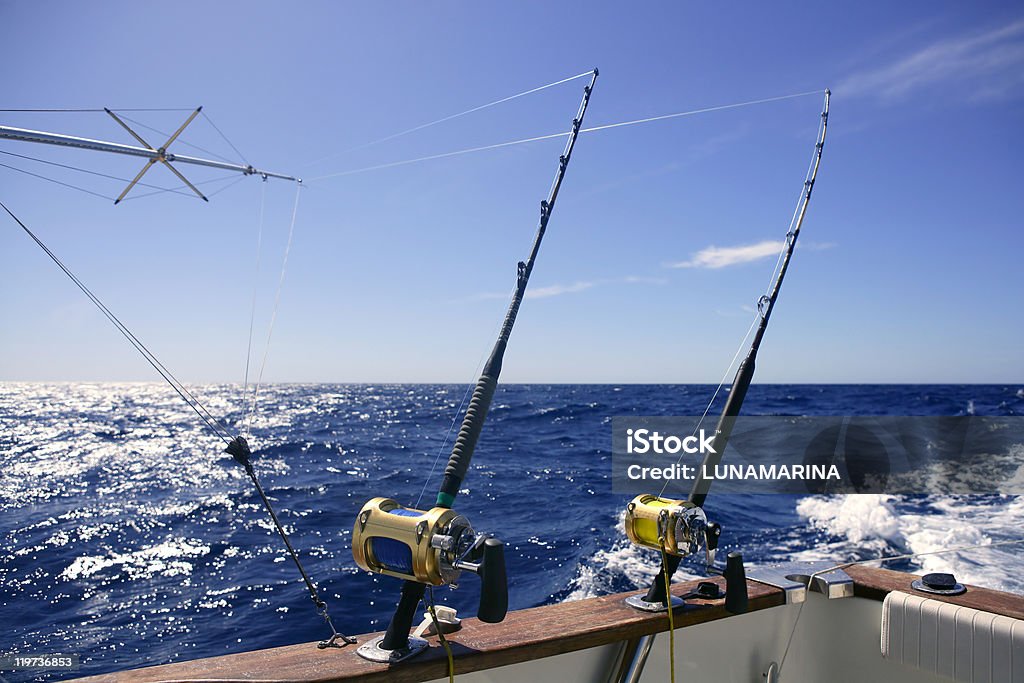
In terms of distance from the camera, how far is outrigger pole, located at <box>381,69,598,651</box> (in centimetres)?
165

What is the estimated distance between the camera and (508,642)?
176cm

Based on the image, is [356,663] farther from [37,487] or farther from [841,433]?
[841,433]

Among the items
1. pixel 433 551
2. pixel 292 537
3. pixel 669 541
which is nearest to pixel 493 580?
pixel 433 551

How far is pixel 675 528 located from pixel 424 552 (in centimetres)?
89

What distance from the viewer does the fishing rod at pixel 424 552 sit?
1479mm

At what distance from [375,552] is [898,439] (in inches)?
664

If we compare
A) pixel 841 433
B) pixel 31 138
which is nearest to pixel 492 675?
pixel 31 138

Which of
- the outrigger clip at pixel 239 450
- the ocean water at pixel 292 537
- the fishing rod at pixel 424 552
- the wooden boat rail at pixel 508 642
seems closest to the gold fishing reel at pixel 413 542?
the fishing rod at pixel 424 552

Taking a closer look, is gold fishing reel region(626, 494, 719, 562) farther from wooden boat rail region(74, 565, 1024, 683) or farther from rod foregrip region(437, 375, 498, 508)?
rod foregrip region(437, 375, 498, 508)

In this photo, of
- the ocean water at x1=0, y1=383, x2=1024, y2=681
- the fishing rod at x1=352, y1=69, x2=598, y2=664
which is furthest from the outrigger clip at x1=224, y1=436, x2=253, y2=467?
the fishing rod at x1=352, y1=69, x2=598, y2=664

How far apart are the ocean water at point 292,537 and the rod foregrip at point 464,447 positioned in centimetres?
46

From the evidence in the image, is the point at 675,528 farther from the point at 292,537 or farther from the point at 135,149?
the point at 292,537

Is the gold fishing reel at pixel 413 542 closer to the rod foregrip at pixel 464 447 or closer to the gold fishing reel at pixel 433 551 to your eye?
the gold fishing reel at pixel 433 551

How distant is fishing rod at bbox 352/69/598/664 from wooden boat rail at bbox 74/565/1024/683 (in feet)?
0.21
